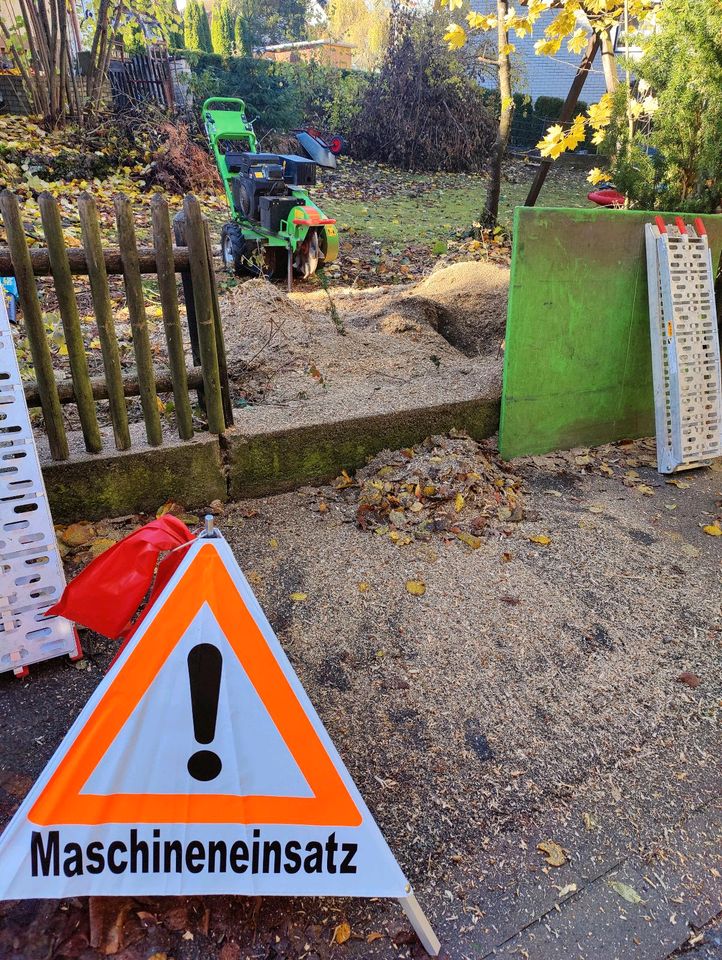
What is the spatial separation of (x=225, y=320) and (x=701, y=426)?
11.6ft

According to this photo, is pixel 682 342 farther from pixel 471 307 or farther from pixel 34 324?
pixel 34 324

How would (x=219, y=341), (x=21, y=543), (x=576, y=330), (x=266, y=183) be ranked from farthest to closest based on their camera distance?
(x=266, y=183) < (x=576, y=330) < (x=219, y=341) < (x=21, y=543)

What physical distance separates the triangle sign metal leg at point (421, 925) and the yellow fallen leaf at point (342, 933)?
18 cm

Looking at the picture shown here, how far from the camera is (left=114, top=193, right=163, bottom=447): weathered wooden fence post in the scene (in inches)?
122

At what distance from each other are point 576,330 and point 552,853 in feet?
10.6

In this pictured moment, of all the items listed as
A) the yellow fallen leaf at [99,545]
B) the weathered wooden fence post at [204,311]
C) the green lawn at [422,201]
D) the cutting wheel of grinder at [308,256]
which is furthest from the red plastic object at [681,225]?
the green lawn at [422,201]

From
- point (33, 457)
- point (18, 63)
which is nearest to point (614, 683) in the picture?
point (33, 457)

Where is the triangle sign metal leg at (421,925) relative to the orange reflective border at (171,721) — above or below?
below

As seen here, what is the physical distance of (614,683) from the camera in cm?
277

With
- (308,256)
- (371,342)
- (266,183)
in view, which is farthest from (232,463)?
(266,183)

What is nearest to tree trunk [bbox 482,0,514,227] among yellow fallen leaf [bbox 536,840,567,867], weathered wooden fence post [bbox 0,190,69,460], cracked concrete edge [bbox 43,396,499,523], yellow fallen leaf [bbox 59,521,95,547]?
cracked concrete edge [bbox 43,396,499,523]

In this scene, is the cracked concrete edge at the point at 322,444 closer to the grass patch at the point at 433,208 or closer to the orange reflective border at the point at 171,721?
the orange reflective border at the point at 171,721

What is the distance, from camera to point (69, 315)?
3148 mm

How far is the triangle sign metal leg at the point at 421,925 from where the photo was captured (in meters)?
1.75
